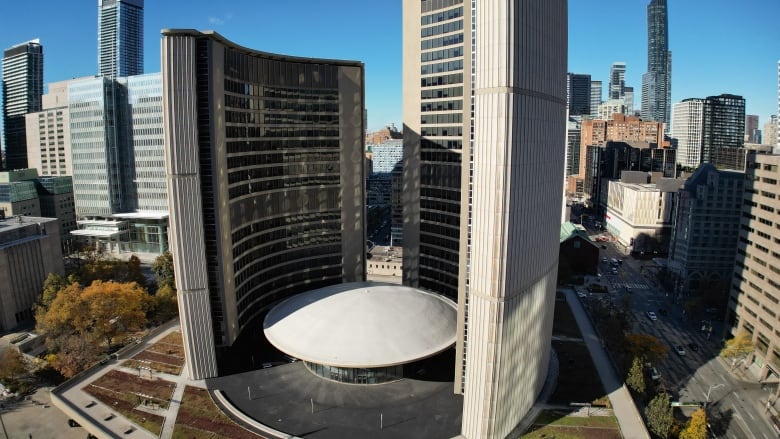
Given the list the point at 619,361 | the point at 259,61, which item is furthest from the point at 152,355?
the point at 619,361

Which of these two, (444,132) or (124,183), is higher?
(444,132)

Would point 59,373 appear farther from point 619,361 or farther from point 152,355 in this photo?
point 619,361

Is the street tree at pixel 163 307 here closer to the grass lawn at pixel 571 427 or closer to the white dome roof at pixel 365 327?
the white dome roof at pixel 365 327

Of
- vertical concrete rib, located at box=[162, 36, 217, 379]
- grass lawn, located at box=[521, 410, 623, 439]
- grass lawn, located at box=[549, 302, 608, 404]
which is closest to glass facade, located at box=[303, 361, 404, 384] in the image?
vertical concrete rib, located at box=[162, 36, 217, 379]

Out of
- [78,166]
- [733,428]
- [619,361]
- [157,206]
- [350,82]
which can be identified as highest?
[350,82]

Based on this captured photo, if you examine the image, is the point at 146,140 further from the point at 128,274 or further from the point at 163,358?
the point at 163,358

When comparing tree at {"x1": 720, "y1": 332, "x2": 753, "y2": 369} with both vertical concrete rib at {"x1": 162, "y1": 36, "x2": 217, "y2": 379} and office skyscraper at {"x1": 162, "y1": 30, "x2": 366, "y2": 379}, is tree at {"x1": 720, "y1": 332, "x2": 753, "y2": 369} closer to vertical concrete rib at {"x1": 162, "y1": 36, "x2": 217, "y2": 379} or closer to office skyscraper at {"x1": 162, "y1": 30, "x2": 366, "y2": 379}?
office skyscraper at {"x1": 162, "y1": 30, "x2": 366, "y2": 379}

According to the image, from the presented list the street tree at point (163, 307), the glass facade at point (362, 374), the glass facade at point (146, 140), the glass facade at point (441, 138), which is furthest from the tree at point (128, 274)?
the glass facade at point (441, 138)
